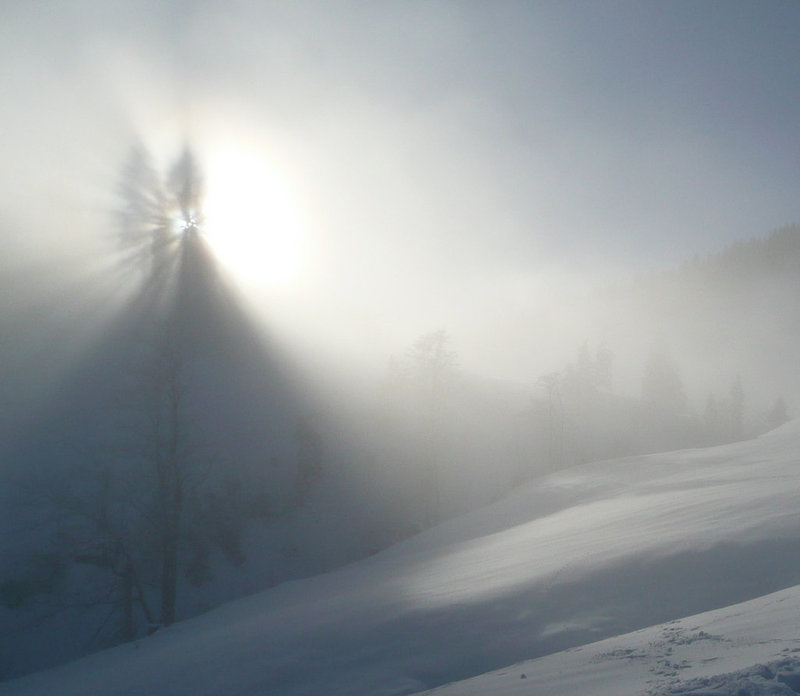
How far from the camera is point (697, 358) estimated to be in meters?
159

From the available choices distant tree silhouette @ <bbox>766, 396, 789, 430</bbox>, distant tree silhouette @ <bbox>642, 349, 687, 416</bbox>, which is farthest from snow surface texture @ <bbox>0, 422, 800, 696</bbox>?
distant tree silhouette @ <bbox>766, 396, 789, 430</bbox>

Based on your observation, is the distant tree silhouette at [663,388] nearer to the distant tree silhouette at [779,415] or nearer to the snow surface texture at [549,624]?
the distant tree silhouette at [779,415]

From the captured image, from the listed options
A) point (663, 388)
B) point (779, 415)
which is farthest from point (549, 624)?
point (779, 415)

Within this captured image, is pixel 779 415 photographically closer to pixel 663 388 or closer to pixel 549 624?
pixel 663 388

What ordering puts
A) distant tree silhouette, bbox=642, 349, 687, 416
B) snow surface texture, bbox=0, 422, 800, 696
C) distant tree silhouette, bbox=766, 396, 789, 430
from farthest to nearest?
distant tree silhouette, bbox=766, 396, 789, 430 < distant tree silhouette, bbox=642, 349, 687, 416 < snow surface texture, bbox=0, 422, 800, 696

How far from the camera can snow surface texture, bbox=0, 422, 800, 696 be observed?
5105 millimetres

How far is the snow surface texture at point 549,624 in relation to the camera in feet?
16.8

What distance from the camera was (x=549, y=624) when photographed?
7.19 metres

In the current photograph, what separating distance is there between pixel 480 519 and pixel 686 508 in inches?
451

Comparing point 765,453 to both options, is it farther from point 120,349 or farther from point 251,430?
point 120,349

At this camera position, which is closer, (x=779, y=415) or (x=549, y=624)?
(x=549, y=624)

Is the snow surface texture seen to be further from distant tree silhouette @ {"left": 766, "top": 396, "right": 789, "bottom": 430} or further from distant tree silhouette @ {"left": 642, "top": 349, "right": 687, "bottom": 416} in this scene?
distant tree silhouette @ {"left": 766, "top": 396, "right": 789, "bottom": 430}

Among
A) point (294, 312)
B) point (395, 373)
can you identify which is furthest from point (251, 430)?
point (294, 312)

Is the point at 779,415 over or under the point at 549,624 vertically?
over
